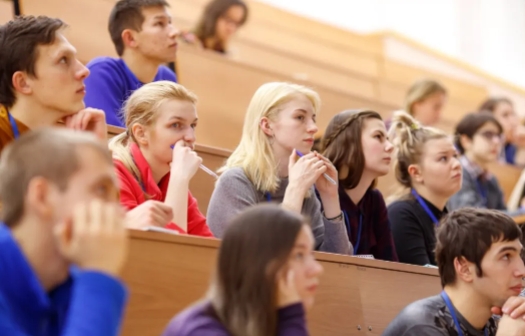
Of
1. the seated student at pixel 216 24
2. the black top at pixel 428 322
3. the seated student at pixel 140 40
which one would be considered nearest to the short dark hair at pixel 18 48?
the seated student at pixel 140 40

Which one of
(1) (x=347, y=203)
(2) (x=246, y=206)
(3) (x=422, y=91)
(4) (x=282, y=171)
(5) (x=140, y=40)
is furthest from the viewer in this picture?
(3) (x=422, y=91)

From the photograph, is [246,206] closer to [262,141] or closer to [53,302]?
[262,141]

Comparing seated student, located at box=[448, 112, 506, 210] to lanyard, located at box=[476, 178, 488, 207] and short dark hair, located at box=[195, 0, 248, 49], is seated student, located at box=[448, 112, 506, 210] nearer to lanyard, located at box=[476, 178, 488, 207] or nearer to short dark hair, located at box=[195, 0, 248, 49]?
lanyard, located at box=[476, 178, 488, 207]

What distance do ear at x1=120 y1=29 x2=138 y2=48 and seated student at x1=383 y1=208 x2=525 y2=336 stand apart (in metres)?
1.09

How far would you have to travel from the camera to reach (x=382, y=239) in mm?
2021

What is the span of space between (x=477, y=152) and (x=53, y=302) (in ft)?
7.81

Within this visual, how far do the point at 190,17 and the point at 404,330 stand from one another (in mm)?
2547

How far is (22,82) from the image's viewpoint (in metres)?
1.56

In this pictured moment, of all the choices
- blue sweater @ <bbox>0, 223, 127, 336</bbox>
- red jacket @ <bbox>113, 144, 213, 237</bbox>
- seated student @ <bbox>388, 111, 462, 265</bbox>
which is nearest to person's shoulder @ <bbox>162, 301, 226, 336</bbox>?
blue sweater @ <bbox>0, 223, 127, 336</bbox>

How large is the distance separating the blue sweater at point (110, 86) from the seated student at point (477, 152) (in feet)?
4.47

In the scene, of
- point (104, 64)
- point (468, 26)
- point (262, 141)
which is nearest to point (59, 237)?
point (262, 141)

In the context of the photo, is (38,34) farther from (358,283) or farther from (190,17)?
(190,17)

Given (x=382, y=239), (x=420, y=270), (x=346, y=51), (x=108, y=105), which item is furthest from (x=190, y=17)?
(x=420, y=270)

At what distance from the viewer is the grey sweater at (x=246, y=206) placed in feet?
5.72
